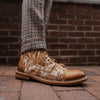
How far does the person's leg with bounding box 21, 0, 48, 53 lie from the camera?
2.66ft

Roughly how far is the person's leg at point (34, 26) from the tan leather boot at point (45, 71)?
58mm

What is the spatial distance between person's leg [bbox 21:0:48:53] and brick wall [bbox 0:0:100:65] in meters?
1.37

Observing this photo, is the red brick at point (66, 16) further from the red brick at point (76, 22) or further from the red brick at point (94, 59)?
the red brick at point (94, 59)

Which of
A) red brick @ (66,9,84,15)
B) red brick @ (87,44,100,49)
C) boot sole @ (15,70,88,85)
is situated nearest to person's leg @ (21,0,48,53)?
boot sole @ (15,70,88,85)

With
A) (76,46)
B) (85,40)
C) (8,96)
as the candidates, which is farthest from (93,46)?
(8,96)

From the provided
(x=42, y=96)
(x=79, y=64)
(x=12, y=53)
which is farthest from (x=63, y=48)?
(x=42, y=96)

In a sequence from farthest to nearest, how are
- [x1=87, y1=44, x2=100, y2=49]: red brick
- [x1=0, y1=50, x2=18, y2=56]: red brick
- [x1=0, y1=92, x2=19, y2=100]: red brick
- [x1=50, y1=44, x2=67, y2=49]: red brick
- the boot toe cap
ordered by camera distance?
1. [x1=87, y1=44, x2=100, y2=49]: red brick
2. [x1=50, y1=44, x2=67, y2=49]: red brick
3. [x1=0, y1=50, x2=18, y2=56]: red brick
4. the boot toe cap
5. [x1=0, y1=92, x2=19, y2=100]: red brick

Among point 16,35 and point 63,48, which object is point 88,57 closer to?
point 63,48

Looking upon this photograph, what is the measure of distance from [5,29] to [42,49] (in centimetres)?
156

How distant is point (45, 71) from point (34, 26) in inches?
12.6

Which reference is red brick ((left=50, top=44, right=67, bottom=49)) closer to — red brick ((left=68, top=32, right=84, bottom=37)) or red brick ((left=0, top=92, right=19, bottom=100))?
red brick ((left=68, top=32, right=84, bottom=37))

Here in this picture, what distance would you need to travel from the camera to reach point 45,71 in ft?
2.61

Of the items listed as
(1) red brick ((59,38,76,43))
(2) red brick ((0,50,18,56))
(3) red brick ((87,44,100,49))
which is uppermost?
(1) red brick ((59,38,76,43))

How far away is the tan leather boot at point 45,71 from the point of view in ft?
2.41
